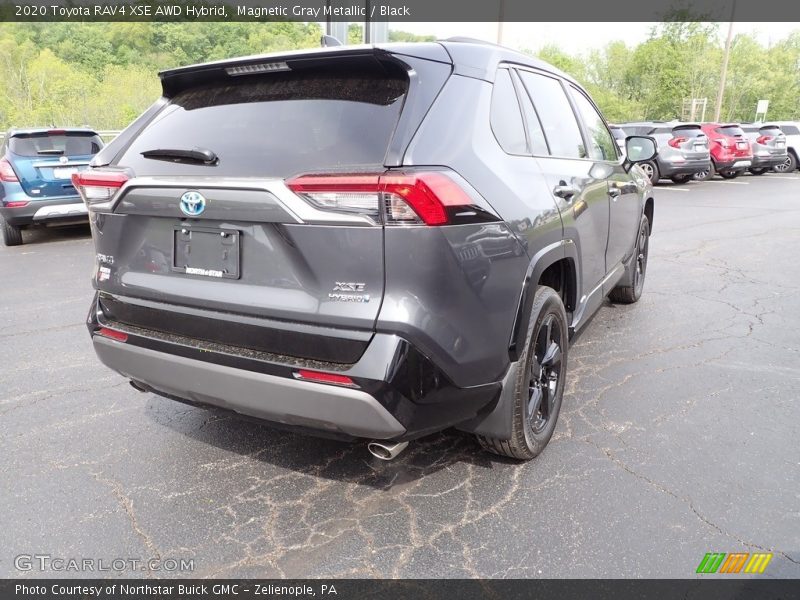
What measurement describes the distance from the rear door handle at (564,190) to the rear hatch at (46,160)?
25.5 feet

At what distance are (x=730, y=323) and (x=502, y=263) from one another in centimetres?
368

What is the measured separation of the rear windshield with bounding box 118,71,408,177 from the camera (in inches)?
84.1

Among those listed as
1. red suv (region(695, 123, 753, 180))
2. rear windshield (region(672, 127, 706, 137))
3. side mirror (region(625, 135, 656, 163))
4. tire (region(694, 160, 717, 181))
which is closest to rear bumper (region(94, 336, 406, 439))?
side mirror (region(625, 135, 656, 163))

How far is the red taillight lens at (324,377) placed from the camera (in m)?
2.05

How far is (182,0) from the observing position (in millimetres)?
64875

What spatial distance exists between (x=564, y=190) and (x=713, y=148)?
19.0 metres

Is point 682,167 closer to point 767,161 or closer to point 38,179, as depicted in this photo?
point 767,161

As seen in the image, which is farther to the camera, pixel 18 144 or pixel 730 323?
pixel 18 144

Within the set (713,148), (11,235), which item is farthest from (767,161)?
(11,235)

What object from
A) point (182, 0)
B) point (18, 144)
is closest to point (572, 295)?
point (18, 144)

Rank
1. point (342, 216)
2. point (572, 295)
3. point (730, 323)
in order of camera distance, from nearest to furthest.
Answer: point (342, 216) < point (572, 295) < point (730, 323)

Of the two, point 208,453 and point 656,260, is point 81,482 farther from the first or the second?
point 656,260

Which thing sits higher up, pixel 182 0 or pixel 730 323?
pixel 182 0
